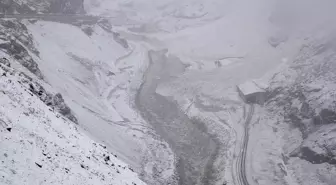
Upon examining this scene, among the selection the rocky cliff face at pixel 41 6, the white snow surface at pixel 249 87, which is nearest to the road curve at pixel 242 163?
the white snow surface at pixel 249 87

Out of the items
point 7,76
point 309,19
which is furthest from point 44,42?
point 309,19

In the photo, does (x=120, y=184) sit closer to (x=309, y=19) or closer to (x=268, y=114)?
(x=268, y=114)

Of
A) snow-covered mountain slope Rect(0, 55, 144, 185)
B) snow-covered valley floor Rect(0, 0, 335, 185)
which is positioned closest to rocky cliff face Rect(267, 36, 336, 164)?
snow-covered valley floor Rect(0, 0, 335, 185)

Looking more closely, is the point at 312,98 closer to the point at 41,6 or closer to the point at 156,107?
the point at 156,107

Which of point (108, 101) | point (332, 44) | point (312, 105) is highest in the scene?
point (332, 44)

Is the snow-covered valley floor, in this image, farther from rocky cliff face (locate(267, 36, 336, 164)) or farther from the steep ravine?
rocky cliff face (locate(267, 36, 336, 164))

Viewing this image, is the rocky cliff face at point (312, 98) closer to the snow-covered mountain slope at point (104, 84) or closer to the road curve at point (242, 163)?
the road curve at point (242, 163)
